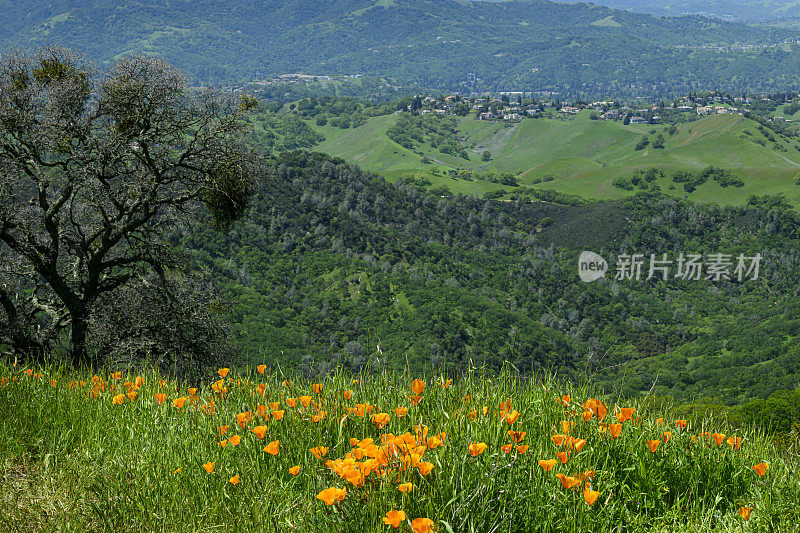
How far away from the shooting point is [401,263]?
Result: 85562 mm

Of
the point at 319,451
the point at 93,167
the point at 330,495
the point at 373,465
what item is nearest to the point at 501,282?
the point at 93,167

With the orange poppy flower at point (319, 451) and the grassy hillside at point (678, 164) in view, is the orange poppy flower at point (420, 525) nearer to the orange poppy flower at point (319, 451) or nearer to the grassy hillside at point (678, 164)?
the orange poppy flower at point (319, 451)

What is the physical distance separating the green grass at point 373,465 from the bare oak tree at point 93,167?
234 inches

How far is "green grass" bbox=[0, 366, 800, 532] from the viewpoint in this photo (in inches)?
78.5

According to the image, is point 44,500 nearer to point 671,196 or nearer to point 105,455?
point 105,455

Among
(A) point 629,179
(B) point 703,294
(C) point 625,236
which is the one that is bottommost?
(B) point 703,294

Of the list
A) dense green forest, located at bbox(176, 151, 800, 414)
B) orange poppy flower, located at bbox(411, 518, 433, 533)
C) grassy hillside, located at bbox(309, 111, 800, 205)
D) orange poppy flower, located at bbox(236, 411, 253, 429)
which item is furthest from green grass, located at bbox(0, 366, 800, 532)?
grassy hillside, located at bbox(309, 111, 800, 205)

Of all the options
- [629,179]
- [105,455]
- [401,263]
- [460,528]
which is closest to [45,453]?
[105,455]

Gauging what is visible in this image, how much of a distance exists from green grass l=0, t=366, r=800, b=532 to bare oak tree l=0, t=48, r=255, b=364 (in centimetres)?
595

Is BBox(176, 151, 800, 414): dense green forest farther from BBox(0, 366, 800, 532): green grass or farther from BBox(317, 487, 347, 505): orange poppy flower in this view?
BBox(317, 487, 347, 505): orange poppy flower

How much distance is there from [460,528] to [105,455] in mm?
1971

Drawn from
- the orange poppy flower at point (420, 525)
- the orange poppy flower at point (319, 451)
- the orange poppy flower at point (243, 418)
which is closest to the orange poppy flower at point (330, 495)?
the orange poppy flower at point (420, 525)

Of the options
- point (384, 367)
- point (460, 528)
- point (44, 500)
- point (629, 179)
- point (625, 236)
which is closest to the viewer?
point (460, 528)

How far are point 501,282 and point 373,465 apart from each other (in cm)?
10238
